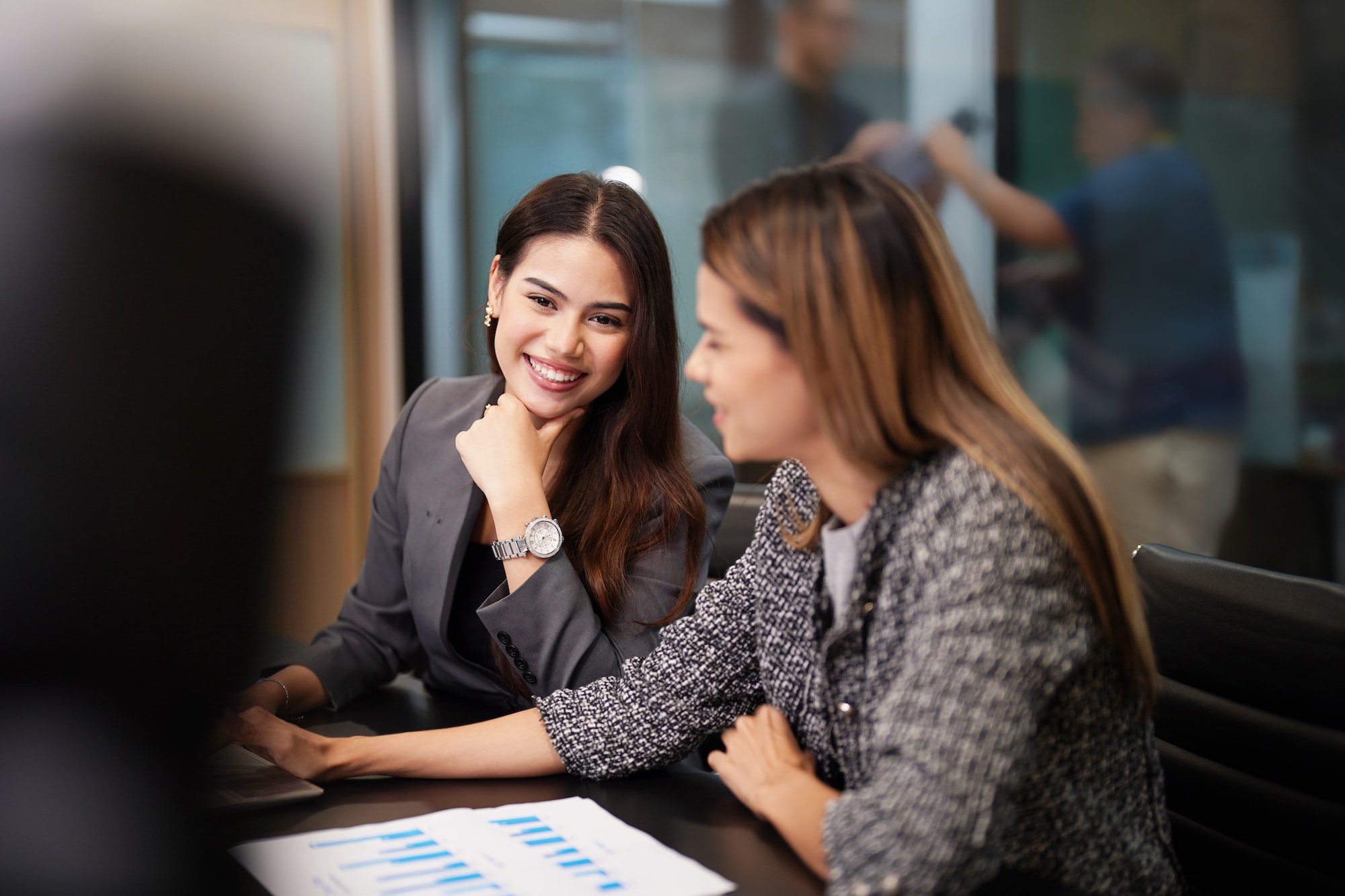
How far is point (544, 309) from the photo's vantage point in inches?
70.4

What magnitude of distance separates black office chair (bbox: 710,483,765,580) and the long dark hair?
18 centimetres

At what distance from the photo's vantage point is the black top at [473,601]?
1.73 meters

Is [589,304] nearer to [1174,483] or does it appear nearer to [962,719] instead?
[962,719]

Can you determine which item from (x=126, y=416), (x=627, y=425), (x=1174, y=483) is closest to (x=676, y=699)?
(x=627, y=425)

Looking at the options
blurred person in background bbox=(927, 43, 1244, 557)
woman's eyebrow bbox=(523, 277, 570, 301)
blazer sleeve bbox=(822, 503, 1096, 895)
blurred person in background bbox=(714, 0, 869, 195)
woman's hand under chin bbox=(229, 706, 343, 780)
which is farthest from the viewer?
blurred person in background bbox=(714, 0, 869, 195)

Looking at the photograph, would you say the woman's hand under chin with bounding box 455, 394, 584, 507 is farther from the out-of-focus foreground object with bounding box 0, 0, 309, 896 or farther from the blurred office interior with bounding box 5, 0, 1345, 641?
the out-of-focus foreground object with bounding box 0, 0, 309, 896

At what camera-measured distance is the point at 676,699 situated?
1289 mm

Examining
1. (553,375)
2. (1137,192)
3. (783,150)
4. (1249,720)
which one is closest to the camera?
(1249,720)

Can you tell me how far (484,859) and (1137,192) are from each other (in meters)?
2.00

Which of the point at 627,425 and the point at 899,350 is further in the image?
the point at 627,425

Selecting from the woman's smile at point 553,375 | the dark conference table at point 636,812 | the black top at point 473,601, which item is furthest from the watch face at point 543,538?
the dark conference table at point 636,812

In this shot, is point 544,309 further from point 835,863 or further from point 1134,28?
point 1134,28

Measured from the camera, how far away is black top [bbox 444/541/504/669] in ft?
5.66

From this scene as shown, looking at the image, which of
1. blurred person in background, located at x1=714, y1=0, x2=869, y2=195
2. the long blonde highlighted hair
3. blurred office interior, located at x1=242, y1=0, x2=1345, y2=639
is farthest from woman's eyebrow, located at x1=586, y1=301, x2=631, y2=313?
blurred person in background, located at x1=714, y1=0, x2=869, y2=195
